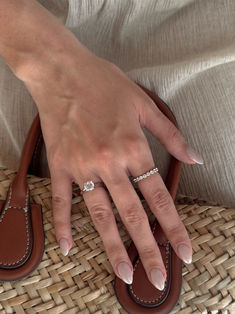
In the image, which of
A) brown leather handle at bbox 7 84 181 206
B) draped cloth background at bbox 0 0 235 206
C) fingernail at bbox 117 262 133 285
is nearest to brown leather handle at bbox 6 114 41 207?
brown leather handle at bbox 7 84 181 206

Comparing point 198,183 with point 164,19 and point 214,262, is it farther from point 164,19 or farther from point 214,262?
point 164,19

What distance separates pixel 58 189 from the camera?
0.72 metres

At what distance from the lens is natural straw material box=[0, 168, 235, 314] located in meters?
0.66

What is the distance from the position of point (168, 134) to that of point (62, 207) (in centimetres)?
23

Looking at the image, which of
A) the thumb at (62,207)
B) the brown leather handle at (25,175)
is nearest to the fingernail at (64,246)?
the thumb at (62,207)

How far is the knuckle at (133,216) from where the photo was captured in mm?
680

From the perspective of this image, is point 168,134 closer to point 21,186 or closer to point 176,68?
point 176,68

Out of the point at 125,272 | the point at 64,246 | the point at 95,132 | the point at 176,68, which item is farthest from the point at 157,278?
the point at 176,68

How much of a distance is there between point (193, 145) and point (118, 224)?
21cm

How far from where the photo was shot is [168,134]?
728mm

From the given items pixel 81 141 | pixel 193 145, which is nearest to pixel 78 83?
pixel 81 141

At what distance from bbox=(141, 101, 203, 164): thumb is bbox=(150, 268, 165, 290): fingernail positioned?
195mm

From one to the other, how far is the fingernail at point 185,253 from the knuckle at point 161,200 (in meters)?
0.07

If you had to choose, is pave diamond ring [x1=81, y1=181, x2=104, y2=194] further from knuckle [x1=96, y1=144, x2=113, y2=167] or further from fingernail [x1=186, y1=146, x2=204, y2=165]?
fingernail [x1=186, y1=146, x2=204, y2=165]
